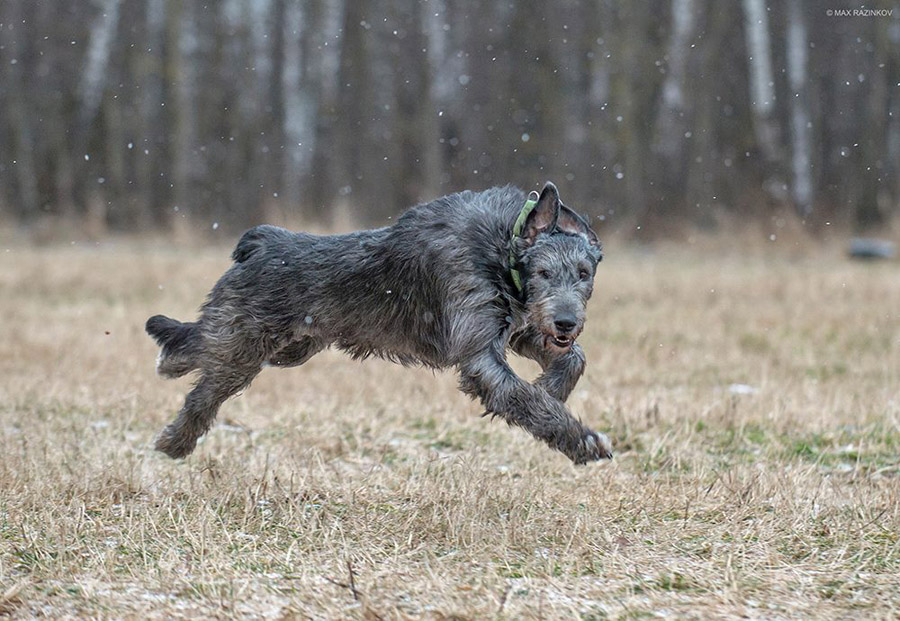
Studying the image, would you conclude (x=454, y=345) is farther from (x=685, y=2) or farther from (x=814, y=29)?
(x=814, y=29)

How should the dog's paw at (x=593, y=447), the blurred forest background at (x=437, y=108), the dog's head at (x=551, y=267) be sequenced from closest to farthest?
1. the dog's paw at (x=593, y=447)
2. the dog's head at (x=551, y=267)
3. the blurred forest background at (x=437, y=108)

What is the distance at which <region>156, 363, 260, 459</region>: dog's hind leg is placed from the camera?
641 centimetres

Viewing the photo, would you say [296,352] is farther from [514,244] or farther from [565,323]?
[565,323]

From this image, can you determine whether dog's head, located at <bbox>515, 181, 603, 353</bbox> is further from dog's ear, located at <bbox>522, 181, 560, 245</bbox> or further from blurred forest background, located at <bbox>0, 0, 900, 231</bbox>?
blurred forest background, located at <bbox>0, 0, 900, 231</bbox>

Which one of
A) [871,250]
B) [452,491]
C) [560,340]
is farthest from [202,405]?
[871,250]

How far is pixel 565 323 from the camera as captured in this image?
5.44 meters

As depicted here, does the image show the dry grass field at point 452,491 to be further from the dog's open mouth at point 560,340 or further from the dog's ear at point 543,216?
the dog's ear at point 543,216

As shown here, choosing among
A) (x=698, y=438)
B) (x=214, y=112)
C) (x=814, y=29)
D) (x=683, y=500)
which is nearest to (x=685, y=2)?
(x=814, y=29)

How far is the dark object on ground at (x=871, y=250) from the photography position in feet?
63.5

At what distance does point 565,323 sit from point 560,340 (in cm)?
13

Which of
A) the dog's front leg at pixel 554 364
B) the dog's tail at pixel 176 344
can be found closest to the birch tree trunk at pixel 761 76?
the dog's front leg at pixel 554 364

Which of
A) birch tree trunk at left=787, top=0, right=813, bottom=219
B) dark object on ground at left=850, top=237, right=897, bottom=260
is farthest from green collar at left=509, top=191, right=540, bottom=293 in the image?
birch tree trunk at left=787, top=0, right=813, bottom=219

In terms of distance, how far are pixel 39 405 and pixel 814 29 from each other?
23264mm

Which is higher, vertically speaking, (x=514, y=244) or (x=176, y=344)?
(x=514, y=244)
